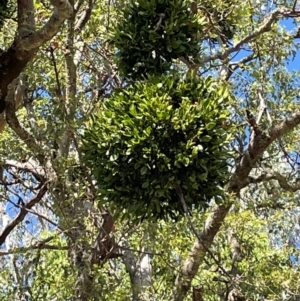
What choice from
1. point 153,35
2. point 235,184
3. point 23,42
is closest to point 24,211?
point 235,184

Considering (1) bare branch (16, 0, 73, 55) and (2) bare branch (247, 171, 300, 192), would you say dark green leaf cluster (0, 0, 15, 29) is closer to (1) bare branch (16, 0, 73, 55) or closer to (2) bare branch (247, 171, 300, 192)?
(1) bare branch (16, 0, 73, 55)

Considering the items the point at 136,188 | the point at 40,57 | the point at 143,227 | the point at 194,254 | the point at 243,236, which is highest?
the point at 40,57

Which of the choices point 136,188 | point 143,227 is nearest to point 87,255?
point 143,227

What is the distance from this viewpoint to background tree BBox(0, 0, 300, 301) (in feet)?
8.75

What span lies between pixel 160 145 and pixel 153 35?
528mm

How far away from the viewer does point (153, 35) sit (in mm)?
2439

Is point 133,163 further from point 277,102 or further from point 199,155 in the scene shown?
point 277,102

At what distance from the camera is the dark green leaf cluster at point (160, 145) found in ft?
7.10

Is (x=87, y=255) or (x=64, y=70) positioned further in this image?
(x=64, y=70)

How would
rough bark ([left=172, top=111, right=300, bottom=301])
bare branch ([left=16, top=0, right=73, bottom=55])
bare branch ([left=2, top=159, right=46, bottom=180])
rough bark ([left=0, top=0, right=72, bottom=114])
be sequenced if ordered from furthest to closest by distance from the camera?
bare branch ([left=2, top=159, right=46, bottom=180]), rough bark ([left=172, top=111, right=300, bottom=301]), rough bark ([left=0, top=0, right=72, bottom=114]), bare branch ([left=16, top=0, right=73, bottom=55])

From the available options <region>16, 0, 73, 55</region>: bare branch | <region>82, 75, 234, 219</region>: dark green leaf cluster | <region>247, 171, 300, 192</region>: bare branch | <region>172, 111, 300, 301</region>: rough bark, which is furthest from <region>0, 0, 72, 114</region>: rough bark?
<region>247, 171, 300, 192</region>: bare branch

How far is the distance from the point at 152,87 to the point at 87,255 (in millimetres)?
1413

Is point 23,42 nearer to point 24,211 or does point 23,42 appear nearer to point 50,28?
point 50,28

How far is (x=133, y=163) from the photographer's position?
2.22 meters
